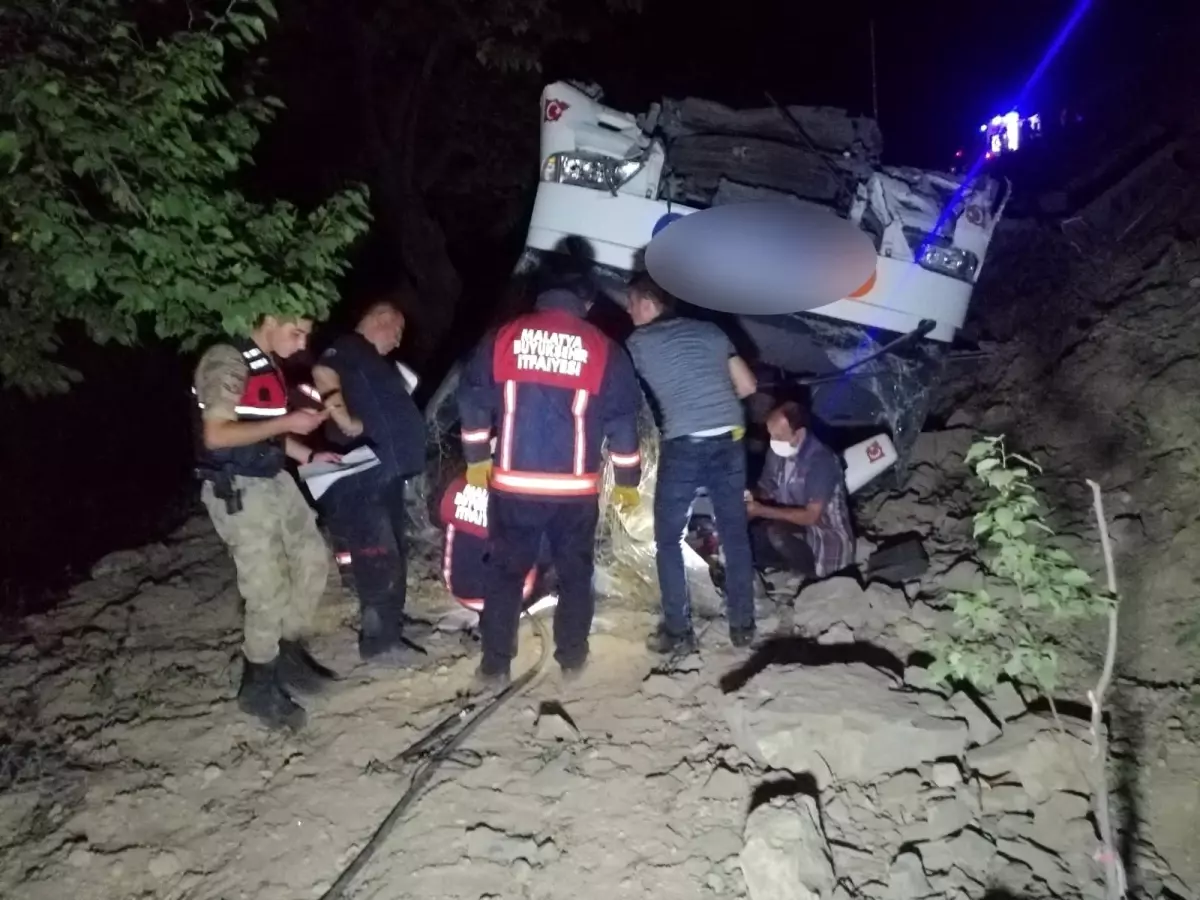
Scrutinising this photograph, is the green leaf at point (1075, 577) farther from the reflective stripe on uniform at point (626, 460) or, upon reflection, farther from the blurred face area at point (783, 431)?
the reflective stripe on uniform at point (626, 460)

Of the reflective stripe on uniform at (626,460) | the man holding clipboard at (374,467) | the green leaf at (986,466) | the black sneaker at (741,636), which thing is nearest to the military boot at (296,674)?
the man holding clipboard at (374,467)

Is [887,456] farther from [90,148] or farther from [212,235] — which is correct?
[90,148]

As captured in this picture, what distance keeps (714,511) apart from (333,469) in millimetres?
1733

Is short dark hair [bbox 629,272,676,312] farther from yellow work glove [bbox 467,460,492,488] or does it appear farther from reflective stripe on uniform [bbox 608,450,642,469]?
yellow work glove [bbox 467,460,492,488]

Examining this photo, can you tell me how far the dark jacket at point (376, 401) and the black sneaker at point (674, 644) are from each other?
4.71ft

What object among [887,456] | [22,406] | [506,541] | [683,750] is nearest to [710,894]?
[683,750]

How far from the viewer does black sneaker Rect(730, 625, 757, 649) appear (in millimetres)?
4496

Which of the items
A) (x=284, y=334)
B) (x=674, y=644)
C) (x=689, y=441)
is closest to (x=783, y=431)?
(x=689, y=441)

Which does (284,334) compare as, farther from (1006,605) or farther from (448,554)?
(1006,605)

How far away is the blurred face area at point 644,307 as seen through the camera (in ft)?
14.5

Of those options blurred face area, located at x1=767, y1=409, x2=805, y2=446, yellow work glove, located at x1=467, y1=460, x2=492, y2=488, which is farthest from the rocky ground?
yellow work glove, located at x1=467, y1=460, x2=492, y2=488

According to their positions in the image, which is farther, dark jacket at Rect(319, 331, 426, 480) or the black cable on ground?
dark jacket at Rect(319, 331, 426, 480)

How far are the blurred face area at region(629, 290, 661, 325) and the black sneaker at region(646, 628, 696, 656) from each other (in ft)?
4.80

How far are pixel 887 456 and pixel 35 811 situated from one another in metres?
4.44
